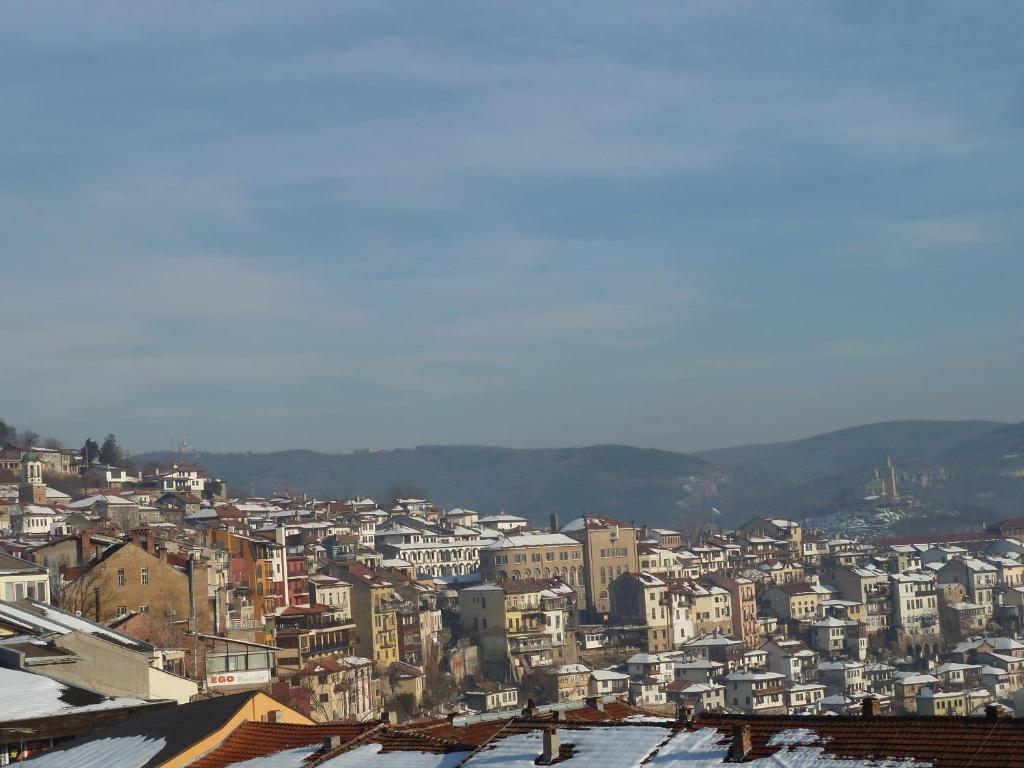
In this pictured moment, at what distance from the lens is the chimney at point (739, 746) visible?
648 inches

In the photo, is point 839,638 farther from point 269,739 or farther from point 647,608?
point 269,739

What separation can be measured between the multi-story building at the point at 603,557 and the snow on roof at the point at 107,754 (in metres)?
91.2

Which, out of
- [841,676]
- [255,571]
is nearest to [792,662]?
[841,676]

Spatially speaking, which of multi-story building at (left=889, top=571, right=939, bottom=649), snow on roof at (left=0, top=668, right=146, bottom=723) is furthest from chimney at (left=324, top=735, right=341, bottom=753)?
multi-story building at (left=889, top=571, right=939, bottom=649)

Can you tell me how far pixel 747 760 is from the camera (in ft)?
53.7

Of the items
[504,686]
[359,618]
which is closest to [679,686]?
[504,686]

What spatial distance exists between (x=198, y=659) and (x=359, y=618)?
47179 mm

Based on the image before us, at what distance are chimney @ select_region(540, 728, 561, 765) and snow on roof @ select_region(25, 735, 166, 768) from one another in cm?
492

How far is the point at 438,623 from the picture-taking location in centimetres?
9162

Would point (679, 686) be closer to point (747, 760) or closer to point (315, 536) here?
point (315, 536)

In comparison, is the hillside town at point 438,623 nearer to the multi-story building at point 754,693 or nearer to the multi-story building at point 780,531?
the multi-story building at point 754,693

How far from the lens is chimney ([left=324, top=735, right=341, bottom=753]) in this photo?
1856 centimetres

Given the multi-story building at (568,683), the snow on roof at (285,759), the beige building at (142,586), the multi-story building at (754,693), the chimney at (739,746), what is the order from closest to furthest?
the chimney at (739,746), the snow on roof at (285,759), the beige building at (142,586), the multi-story building at (568,683), the multi-story building at (754,693)

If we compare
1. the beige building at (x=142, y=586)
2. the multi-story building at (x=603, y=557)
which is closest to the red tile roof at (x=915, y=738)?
the beige building at (x=142, y=586)
